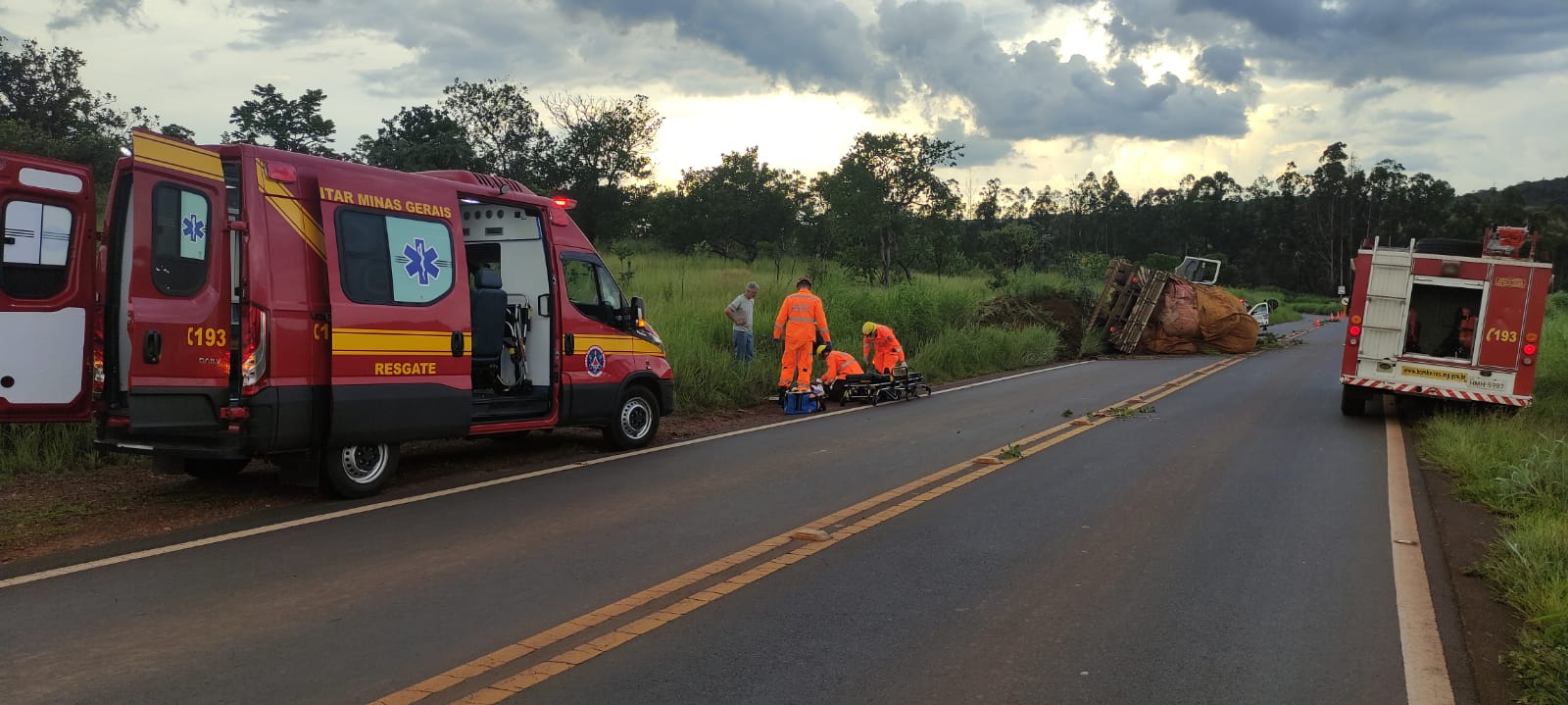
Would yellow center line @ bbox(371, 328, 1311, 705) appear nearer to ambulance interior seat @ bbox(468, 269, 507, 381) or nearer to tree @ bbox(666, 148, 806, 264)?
ambulance interior seat @ bbox(468, 269, 507, 381)

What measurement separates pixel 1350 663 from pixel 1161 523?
102 inches

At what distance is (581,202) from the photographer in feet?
121

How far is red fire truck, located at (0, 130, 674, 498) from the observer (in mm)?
6879

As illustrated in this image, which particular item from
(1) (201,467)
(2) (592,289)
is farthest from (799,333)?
(1) (201,467)

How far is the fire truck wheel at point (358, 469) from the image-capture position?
7.39 meters

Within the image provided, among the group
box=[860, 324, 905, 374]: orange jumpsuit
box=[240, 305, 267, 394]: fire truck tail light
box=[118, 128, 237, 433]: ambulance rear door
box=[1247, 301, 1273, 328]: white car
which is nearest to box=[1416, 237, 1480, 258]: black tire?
box=[860, 324, 905, 374]: orange jumpsuit

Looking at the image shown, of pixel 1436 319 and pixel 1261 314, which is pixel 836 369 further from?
pixel 1261 314

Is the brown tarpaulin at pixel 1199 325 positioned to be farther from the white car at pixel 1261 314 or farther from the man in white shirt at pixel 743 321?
the man in white shirt at pixel 743 321

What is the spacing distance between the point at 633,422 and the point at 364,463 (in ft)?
10.3

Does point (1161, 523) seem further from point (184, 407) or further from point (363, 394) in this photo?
point (184, 407)

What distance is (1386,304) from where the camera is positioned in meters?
13.2

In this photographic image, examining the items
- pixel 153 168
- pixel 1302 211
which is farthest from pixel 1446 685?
pixel 1302 211

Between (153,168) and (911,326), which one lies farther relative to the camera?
(911,326)

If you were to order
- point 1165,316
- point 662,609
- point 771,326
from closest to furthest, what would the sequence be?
point 662,609
point 771,326
point 1165,316
